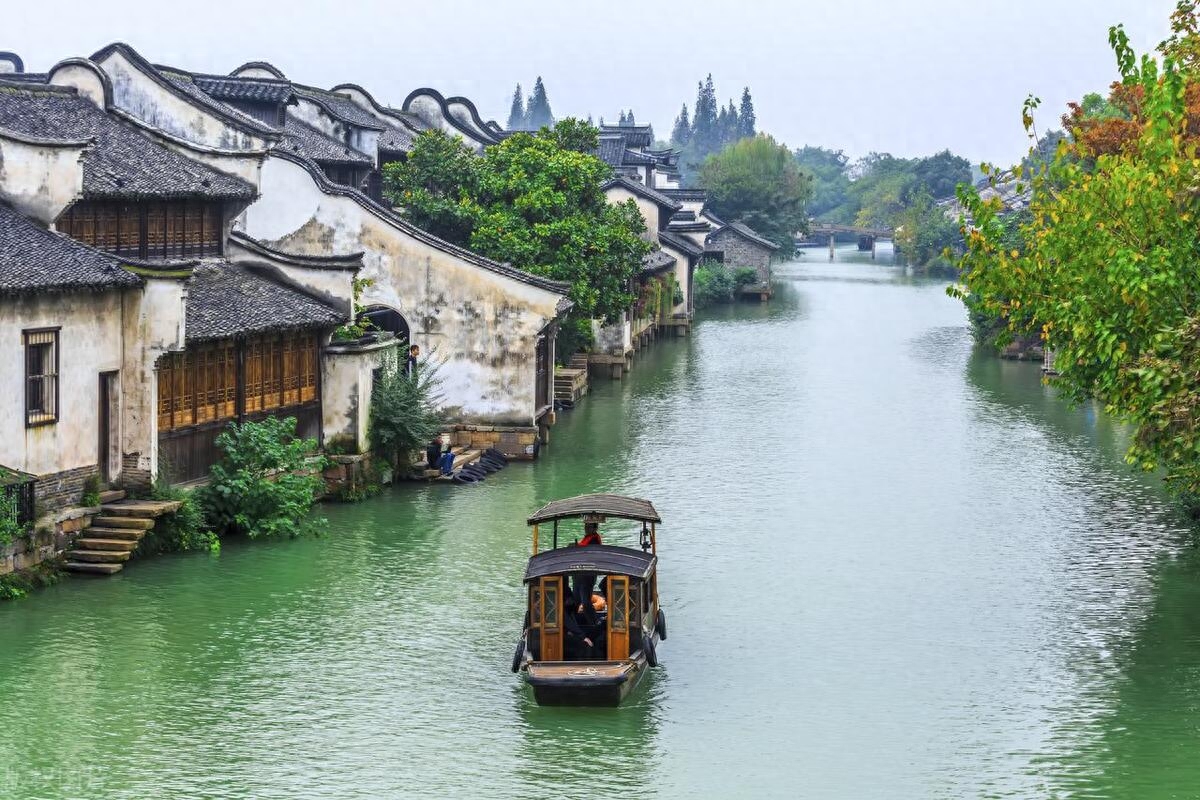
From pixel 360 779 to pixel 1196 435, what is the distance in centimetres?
1252

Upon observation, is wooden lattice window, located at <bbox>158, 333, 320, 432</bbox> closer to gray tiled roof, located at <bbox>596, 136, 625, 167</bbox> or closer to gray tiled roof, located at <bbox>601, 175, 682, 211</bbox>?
gray tiled roof, located at <bbox>601, 175, 682, 211</bbox>

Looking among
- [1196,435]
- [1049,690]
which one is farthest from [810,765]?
[1196,435]

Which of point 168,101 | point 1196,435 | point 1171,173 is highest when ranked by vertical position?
point 168,101

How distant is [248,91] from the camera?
56.2 metres

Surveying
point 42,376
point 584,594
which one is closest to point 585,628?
point 584,594

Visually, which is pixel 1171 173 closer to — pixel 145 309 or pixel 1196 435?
pixel 1196 435

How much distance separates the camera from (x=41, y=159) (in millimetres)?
32250

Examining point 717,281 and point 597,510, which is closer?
point 597,510

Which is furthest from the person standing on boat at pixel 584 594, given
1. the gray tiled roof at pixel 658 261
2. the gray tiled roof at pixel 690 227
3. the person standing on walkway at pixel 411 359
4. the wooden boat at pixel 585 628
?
the gray tiled roof at pixel 690 227

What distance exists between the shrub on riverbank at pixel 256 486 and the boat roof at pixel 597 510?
8.24 meters

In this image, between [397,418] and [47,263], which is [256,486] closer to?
[397,418]

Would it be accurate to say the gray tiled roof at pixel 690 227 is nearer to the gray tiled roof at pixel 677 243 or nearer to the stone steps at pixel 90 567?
the gray tiled roof at pixel 677 243

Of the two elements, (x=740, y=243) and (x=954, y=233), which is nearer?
(x=740, y=243)

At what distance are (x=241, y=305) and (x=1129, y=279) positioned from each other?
17771 mm
